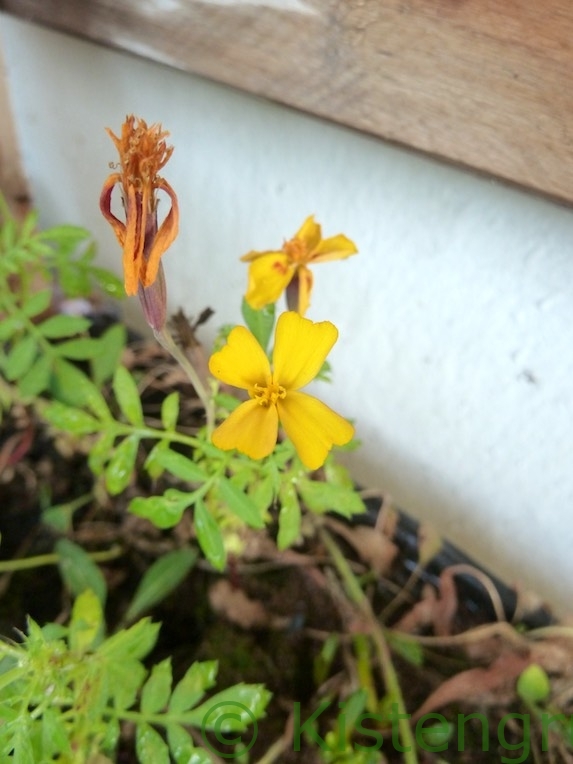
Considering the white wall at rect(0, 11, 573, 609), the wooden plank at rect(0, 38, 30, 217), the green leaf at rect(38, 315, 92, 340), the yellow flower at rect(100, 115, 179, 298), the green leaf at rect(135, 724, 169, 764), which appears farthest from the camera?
the wooden plank at rect(0, 38, 30, 217)

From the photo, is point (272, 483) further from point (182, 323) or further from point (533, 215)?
point (533, 215)

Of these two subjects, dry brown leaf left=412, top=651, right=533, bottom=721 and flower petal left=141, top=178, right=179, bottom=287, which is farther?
dry brown leaf left=412, top=651, right=533, bottom=721

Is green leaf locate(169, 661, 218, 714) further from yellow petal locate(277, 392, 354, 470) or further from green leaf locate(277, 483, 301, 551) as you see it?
yellow petal locate(277, 392, 354, 470)

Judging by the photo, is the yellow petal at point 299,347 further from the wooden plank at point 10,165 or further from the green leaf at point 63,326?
the wooden plank at point 10,165

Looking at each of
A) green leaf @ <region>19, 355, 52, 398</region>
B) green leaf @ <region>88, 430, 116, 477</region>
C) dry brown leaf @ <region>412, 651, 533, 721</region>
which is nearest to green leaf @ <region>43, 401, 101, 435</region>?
green leaf @ <region>88, 430, 116, 477</region>

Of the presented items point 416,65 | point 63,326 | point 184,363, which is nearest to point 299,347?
point 184,363

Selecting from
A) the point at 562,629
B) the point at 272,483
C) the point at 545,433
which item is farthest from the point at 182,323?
the point at 562,629

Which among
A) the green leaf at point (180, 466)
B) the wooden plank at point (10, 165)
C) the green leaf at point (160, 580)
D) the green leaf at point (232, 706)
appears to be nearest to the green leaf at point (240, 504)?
the green leaf at point (180, 466)
